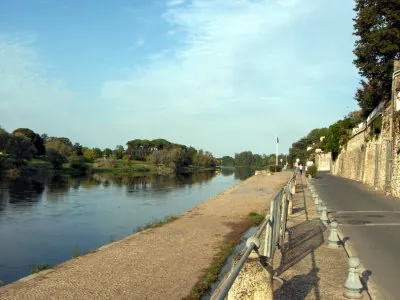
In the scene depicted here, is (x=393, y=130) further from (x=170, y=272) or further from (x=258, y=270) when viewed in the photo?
(x=258, y=270)

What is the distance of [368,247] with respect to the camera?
379 inches

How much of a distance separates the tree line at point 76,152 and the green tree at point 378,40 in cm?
5743

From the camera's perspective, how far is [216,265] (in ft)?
32.8

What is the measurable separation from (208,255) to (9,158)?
67.3 m

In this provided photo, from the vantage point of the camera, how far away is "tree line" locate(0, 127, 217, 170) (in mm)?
72250

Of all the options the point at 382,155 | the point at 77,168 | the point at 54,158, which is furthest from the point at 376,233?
the point at 77,168

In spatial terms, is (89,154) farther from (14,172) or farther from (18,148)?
(14,172)

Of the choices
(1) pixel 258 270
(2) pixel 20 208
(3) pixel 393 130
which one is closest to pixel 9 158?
(2) pixel 20 208

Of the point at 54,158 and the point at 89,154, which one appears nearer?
the point at 54,158

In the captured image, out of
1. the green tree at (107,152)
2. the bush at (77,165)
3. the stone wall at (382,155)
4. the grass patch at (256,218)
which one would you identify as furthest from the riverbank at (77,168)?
the grass patch at (256,218)

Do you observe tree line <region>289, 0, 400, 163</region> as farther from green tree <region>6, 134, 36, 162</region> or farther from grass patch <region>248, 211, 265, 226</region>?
green tree <region>6, 134, 36, 162</region>

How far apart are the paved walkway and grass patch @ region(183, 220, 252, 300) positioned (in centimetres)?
146

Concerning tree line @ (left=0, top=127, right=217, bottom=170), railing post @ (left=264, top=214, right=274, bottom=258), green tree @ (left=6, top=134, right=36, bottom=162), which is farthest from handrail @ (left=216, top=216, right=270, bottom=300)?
green tree @ (left=6, top=134, right=36, bottom=162)

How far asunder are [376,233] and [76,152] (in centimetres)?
11084
